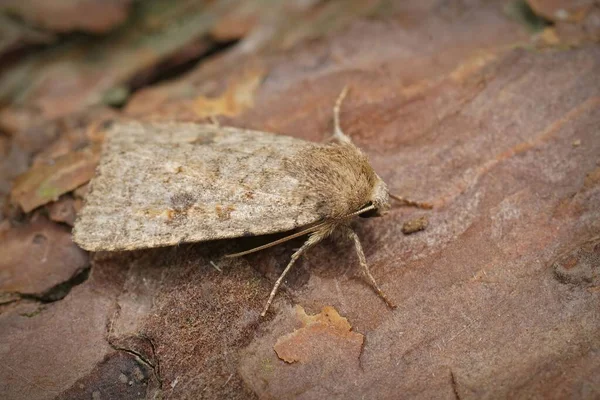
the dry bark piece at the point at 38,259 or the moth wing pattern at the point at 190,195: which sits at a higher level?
the moth wing pattern at the point at 190,195

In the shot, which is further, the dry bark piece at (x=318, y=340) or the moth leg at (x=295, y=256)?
the moth leg at (x=295, y=256)

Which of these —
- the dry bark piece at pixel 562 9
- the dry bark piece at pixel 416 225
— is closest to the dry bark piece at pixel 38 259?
the dry bark piece at pixel 416 225

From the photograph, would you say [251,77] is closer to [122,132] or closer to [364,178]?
[122,132]

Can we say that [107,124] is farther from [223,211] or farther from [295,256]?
[295,256]

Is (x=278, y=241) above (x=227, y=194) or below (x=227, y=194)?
below

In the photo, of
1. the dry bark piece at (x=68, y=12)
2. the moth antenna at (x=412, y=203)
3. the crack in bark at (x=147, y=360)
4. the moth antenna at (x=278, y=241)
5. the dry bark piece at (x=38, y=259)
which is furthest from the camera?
the dry bark piece at (x=68, y=12)

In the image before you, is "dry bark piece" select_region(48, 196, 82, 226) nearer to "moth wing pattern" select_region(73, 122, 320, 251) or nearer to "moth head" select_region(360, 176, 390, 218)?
"moth wing pattern" select_region(73, 122, 320, 251)

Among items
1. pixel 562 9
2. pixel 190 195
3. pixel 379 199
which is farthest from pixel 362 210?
pixel 562 9

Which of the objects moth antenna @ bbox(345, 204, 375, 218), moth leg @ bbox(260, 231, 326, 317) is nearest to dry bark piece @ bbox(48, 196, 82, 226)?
moth leg @ bbox(260, 231, 326, 317)

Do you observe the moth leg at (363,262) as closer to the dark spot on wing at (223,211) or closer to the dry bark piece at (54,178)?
the dark spot on wing at (223,211)
